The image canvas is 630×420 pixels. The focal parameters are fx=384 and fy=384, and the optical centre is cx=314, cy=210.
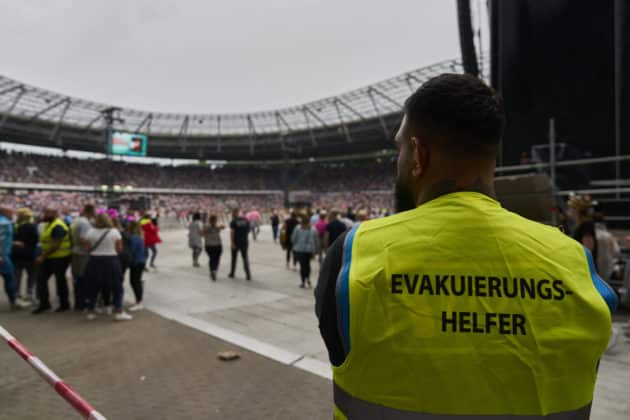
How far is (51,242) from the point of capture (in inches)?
252

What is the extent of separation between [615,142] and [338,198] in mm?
45518

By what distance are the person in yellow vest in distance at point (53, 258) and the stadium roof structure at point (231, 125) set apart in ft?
101

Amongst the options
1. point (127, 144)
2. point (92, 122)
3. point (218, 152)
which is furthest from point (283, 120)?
point (92, 122)

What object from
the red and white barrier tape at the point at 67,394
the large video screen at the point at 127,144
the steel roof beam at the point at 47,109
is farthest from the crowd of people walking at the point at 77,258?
the steel roof beam at the point at 47,109

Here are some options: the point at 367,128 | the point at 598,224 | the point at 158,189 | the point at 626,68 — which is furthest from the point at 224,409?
the point at 158,189

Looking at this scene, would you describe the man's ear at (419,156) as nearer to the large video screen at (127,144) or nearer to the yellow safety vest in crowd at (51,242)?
the yellow safety vest in crowd at (51,242)

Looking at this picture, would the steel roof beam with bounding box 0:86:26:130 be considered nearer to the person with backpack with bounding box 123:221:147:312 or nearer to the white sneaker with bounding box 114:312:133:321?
the person with backpack with bounding box 123:221:147:312

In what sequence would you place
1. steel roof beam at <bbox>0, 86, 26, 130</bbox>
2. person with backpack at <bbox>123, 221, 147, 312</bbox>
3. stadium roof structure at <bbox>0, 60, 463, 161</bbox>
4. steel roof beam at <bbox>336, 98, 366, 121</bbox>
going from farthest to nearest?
1. steel roof beam at <bbox>336, 98, 366, 121</bbox>
2. stadium roof structure at <bbox>0, 60, 463, 161</bbox>
3. steel roof beam at <bbox>0, 86, 26, 130</bbox>
4. person with backpack at <bbox>123, 221, 147, 312</bbox>

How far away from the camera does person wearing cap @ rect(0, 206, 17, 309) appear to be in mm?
6320

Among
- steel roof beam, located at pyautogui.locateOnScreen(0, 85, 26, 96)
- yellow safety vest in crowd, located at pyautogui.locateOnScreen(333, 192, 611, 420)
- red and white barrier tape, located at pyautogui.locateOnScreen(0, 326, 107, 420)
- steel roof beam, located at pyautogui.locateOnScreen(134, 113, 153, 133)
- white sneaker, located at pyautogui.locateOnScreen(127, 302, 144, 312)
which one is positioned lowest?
white sneaker, located at pyautogui.locateOnScreen(127, 302, 144, 312)

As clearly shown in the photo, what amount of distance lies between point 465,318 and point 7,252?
7811 millimetres

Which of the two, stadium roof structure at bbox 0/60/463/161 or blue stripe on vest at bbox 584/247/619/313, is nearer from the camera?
blue stripe on vest at bbox 584/247/619/313

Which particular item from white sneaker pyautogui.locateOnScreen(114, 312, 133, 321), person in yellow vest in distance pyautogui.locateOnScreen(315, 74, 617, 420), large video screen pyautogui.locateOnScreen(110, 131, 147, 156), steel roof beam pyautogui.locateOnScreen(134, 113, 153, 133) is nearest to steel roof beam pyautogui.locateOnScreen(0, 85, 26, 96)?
large video screen pyautogui.locateOnScreen(110, 131, 147, 156)

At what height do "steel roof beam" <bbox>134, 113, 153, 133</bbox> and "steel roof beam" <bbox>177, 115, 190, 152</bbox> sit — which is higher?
"steel roof beam" <bbox>134, 113, 153, 133</bbox>
